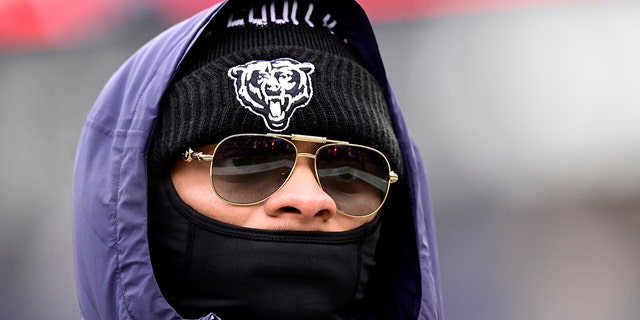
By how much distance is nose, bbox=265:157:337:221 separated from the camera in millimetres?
1862

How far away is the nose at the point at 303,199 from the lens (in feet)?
6.11

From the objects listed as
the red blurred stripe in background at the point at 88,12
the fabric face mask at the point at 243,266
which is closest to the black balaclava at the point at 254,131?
the fabric face mask at the point at 243,266

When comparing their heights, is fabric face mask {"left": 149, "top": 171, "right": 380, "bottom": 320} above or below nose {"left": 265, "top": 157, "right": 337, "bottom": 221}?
below

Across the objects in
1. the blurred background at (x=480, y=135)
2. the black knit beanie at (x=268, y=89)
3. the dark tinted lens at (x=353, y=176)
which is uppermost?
the black knit beanie at (x=268, y=89)

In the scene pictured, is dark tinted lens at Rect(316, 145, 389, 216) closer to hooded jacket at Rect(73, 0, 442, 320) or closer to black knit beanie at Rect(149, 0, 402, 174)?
black knit beanie at Rect(149, 0, 402, 174)

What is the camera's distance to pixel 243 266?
6.09 ft

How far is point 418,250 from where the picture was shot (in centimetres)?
212

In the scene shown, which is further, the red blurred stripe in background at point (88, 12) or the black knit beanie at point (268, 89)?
the red blurred stripe in background at point (88, 12)

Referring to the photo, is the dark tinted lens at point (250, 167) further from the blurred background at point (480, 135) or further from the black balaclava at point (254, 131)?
the blurred background at point (480, 135)

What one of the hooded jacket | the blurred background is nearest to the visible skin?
the hooded jacket

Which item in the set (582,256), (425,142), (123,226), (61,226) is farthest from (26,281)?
(582,256)

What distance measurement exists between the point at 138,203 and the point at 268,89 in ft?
1.36

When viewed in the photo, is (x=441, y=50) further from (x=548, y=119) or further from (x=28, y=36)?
(x=28, y=36)

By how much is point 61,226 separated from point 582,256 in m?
2.71
